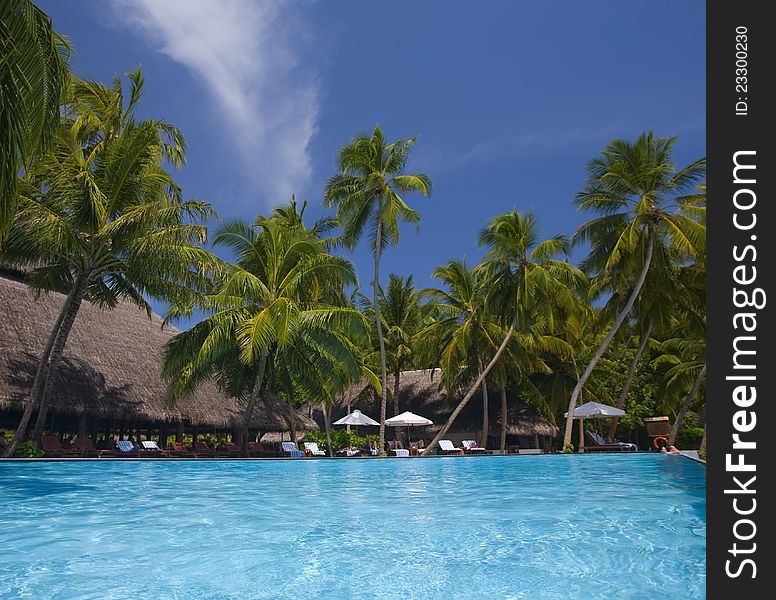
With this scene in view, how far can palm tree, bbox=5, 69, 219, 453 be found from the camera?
12.6m

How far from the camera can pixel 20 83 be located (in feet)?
22.9

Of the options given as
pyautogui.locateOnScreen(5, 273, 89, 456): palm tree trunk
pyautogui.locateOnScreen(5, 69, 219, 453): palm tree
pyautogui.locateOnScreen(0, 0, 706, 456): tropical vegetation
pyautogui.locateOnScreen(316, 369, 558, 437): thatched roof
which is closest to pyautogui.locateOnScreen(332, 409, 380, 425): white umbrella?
pyautogui.locateOnScreen(0, 0, 706, 456): tropical vegetation

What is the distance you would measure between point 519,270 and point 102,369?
44.9 feet

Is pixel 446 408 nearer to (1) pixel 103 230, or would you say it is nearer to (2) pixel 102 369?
(2) pixel 102 369

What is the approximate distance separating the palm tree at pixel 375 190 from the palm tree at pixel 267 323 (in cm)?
241

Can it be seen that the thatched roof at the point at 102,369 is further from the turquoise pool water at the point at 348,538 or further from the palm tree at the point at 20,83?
the palm tree at the point at 20,83

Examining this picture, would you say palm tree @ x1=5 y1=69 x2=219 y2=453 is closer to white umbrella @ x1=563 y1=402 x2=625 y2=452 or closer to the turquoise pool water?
the turquoise pool water

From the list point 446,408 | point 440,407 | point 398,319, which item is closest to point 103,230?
point 398,319

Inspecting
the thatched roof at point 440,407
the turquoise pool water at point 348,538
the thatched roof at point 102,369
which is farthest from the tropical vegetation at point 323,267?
the turquoise pool water at point 348,538

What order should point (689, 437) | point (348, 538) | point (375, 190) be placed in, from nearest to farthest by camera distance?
point (348, 538) < point (375, 190) < point (689, 437)

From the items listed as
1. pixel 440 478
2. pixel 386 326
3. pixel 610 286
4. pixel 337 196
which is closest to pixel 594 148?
pixel 610 286

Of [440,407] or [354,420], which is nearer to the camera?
[354,420]

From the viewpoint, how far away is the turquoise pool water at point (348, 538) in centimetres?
375

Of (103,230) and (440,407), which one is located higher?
(103,230)
